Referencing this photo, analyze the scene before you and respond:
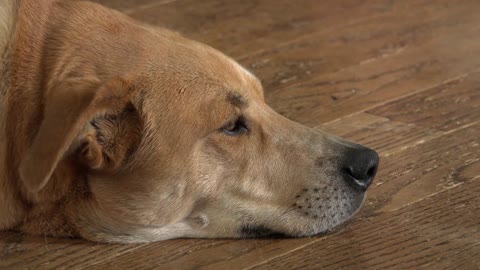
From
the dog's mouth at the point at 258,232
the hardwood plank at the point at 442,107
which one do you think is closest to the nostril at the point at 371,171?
the dog's mouth at the point at 258,232

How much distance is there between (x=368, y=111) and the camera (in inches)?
130

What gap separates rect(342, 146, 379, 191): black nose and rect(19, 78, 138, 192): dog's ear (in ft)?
2.09

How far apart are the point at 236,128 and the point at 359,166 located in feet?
1.20

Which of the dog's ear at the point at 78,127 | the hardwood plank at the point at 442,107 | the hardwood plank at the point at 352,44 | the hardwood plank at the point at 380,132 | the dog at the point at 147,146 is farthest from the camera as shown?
the hardwood plank at the point at 352,44

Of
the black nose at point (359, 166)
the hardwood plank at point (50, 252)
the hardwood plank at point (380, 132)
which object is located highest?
the hardwood plank at point (50, 252)

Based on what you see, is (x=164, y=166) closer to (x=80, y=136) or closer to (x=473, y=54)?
(x=80, y=136)

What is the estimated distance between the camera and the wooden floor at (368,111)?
2.44 meters

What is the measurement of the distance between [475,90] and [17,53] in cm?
181

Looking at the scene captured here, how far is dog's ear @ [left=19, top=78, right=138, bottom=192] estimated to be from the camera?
2.16 m

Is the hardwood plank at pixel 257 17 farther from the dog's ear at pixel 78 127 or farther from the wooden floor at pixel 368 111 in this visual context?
the dog's ear at pixel 78 127

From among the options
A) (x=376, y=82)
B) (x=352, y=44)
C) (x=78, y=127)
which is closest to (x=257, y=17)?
(x=352, y=44)

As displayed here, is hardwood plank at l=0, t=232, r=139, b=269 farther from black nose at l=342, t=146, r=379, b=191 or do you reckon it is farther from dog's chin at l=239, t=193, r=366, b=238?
black nose at l=342, t=146, r=379, b=191

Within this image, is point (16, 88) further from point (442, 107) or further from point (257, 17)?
point (257, 17)

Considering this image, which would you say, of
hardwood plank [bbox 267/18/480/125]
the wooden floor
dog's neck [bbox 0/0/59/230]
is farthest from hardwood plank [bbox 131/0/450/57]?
dog's neck [bbox 0/0/59/230]
